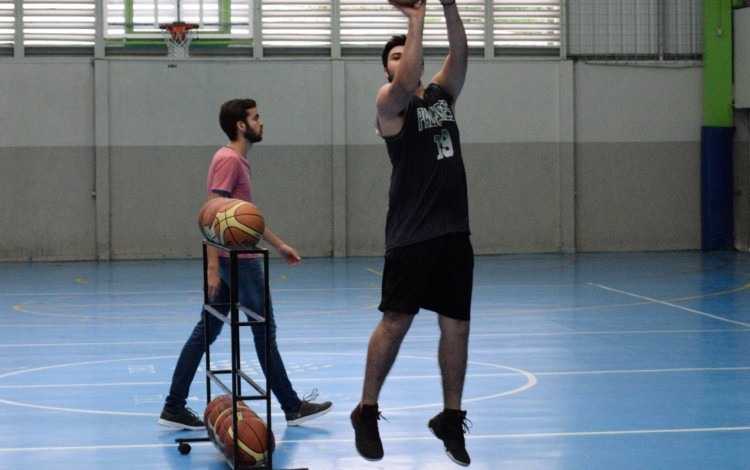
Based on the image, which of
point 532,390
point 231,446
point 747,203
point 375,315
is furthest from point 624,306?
point 747,203

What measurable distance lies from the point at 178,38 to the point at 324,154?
360cm

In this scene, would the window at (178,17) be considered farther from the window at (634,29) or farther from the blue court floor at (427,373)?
the window at (634,29)

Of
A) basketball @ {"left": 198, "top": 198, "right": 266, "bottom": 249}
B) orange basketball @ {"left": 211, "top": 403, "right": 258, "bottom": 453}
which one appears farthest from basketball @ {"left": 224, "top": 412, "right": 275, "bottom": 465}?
basketball @ {"left": 198, "top": 198, "right": 266, "bottom": 249}

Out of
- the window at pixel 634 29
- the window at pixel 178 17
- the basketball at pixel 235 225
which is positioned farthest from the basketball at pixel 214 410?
the window at pixel 634 29

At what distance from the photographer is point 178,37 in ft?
69.4

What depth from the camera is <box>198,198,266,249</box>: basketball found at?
5.98m

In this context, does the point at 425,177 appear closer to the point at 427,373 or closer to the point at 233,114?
the point at 233,114

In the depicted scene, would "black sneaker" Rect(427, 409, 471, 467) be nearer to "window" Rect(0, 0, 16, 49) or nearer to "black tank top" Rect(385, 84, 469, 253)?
"black tank top" Rect(385, 84, 469, 253)

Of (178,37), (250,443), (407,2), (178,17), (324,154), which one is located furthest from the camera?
(324,154)

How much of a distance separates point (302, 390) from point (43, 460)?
2535 mm

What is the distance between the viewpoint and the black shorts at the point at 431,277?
16.9 feet

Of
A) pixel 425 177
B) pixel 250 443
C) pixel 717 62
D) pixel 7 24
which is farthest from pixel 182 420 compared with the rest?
pixel 717 62

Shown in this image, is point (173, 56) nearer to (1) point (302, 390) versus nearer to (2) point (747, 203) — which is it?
(2) point (747, 203)

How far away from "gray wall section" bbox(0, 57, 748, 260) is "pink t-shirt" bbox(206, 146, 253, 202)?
15.0m
